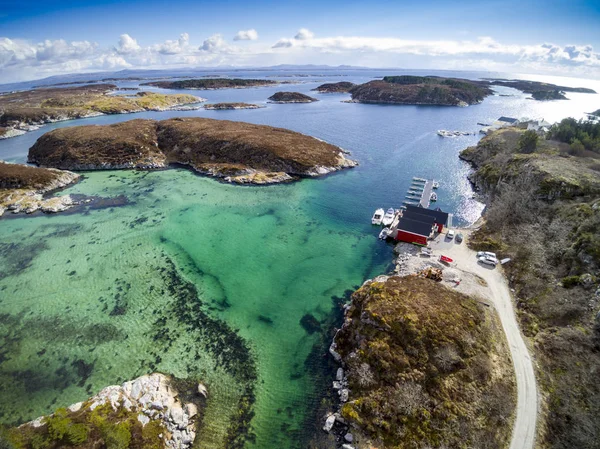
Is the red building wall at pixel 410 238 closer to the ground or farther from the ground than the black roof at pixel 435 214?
closer to the ground

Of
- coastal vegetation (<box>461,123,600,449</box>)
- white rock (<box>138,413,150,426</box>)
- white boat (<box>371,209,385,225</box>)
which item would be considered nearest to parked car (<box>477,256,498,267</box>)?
coastal vegetation (<box>461,123,600,449</box>)

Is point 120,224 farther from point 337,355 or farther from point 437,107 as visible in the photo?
point 437,107

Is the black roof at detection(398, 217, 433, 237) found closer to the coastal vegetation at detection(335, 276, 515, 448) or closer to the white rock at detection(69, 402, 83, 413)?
the coastal vegetation at detection(335, 276, 515, 448)

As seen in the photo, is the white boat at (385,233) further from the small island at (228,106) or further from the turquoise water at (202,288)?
the small island at (228,106)

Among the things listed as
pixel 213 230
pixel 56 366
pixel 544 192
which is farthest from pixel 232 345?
pixel 544 192

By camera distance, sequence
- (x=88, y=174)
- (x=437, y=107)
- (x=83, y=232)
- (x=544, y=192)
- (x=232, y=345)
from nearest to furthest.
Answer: (x=232, y=345) → (x=544, y=192) → (x=83, y=232) → (x=88, y=174) → (x=437, y=107)

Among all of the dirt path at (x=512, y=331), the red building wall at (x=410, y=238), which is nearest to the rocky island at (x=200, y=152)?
the red building wall at (x=410, y=238)

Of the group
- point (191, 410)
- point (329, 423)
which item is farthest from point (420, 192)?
point (191, 410)
